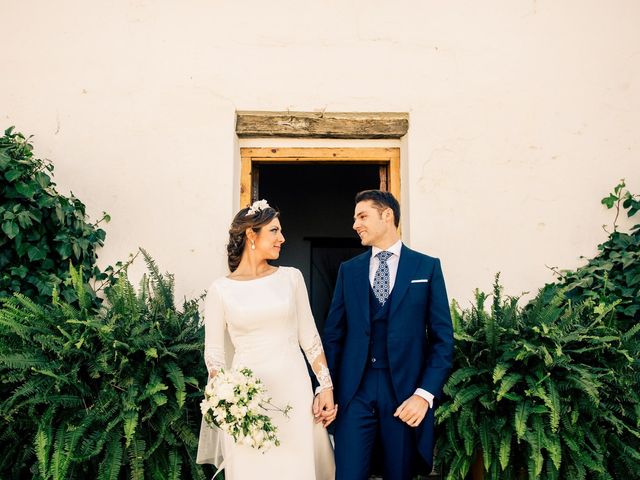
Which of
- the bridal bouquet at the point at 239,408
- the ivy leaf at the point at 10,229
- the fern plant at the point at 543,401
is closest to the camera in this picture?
the bridal bouquet at the point at 239,408

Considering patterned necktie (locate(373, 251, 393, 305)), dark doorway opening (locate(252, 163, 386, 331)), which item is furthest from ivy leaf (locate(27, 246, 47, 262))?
dark doorway opening (locate(252, 163, 386, 331))

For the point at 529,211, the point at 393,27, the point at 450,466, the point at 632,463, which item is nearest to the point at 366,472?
the point at 450,466

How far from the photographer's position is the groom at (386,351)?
3045mm

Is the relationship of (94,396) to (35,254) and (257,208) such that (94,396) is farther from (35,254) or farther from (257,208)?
(257,208)

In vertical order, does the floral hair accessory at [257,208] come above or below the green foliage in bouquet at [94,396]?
above

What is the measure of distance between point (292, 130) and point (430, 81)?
3.44ft

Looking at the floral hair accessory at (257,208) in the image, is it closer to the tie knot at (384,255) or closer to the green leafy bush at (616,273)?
the tie knot at (384,255)

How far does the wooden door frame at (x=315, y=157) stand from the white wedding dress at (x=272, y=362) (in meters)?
1.55

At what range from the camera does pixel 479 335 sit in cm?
353

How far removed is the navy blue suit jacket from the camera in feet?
10.1

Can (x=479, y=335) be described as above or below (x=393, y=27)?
below

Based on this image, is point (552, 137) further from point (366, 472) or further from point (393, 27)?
point (366, 472)

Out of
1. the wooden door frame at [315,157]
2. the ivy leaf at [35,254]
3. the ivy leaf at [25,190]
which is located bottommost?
the ivy leaf at [35,254]

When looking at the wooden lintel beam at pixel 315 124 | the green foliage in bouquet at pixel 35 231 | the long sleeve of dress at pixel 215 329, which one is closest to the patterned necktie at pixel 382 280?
the long sleeve of dress at pixel 215 329
